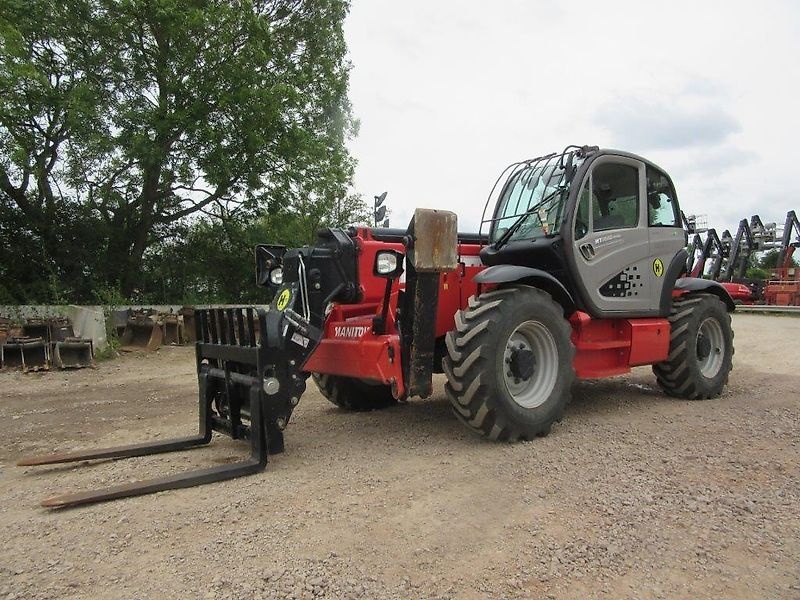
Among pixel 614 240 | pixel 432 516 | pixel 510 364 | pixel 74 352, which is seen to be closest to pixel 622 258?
pixel 614 240

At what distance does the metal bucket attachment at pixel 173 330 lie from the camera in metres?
12.8

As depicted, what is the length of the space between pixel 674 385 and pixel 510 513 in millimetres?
4250

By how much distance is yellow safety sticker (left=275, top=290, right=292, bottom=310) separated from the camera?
4887mm

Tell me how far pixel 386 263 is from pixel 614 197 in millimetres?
2734

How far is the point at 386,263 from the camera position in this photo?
16.8 feet

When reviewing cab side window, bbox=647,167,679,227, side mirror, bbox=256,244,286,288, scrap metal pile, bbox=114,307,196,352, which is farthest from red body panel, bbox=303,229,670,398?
scrap metal pile, bbox=114,307,196,352

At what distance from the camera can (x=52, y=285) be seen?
42.7ft

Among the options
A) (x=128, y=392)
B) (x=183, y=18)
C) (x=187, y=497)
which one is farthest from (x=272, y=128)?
A: (x=187, y=497)

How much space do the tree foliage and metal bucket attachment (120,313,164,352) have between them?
202cm

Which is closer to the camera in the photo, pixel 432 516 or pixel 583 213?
pixel 432 516

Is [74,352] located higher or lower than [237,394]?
lower

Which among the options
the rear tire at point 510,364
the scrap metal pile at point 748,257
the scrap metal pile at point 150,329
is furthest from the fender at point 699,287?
the scrap metal pile at point 748,257

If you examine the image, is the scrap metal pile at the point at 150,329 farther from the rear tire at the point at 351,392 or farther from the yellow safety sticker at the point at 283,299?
the yellow safety sticker at the point at 283,299

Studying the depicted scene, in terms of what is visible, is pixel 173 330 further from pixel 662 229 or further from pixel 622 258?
pixel 662 229
